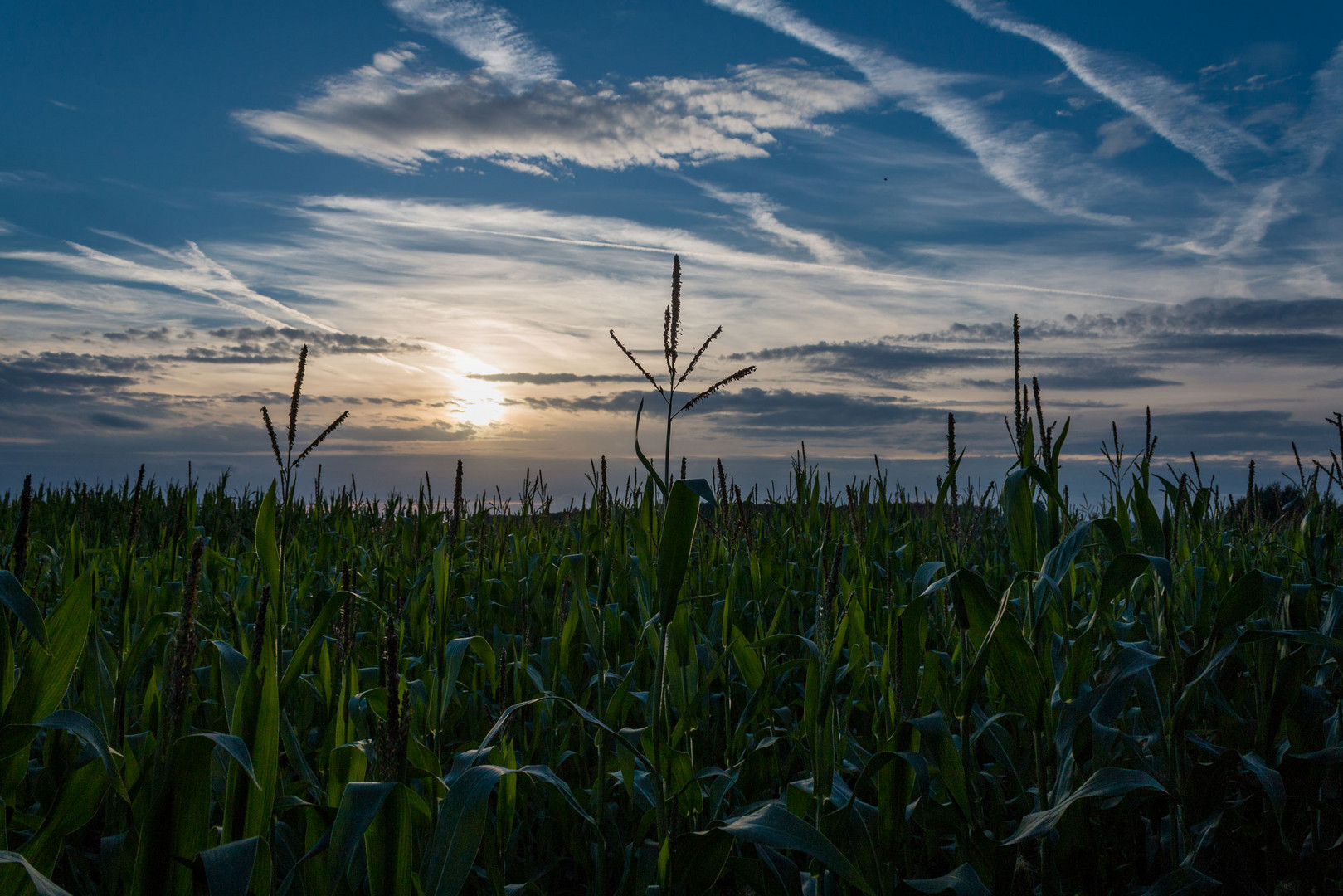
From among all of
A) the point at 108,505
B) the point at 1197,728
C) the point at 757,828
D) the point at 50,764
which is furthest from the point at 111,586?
the point at 108,505

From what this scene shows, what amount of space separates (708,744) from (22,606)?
6.79ft

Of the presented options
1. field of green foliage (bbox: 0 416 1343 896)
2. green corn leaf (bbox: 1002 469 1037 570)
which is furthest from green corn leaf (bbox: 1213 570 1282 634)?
green corn leaf (bbox: 1002 469 1037 570)

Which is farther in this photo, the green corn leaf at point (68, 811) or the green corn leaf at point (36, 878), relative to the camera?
the green corn leaf at point (68, 811)

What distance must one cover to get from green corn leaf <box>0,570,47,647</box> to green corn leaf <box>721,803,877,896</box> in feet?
4.69

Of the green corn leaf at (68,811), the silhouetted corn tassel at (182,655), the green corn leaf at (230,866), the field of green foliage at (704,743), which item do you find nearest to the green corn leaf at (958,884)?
the field of green foliage at (704,743)

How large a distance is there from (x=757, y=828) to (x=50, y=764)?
2.08 metres

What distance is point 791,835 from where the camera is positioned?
144cm

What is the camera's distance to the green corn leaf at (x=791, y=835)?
4.61 ft

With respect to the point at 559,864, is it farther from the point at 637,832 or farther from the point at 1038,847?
the point at 1038,847

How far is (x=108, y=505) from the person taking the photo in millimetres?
10734

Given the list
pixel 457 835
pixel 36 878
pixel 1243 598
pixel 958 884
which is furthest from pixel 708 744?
pixel 36 878

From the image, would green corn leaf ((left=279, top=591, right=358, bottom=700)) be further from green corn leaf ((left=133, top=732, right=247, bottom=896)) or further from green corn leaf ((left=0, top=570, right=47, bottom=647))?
green corn leaf ((left=0, top=570, right=47, bottom=647))

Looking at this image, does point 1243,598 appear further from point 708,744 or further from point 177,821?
point 177,821

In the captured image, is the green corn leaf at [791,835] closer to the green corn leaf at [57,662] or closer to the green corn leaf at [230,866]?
the green corn leaf at [230,866]
